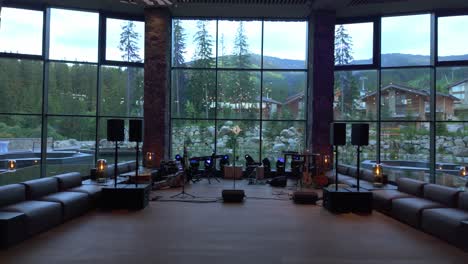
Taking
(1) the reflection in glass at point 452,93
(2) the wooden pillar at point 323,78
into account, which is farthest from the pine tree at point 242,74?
(1) the reflection in glass at point 452,93

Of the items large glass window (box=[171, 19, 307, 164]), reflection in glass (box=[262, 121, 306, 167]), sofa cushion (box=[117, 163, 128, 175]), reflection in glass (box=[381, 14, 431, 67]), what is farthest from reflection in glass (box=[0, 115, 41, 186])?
reflection in glass (box=[381, 14, 431, 67])

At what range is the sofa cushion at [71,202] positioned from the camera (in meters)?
6.09

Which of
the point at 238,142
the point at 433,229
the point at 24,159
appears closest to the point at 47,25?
the point at 24,159

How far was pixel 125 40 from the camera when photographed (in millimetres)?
12156

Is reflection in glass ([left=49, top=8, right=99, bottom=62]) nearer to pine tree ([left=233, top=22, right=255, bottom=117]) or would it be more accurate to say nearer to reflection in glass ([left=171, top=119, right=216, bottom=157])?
reflection in glass ([left=171, top=119, right=216, bottom=157])

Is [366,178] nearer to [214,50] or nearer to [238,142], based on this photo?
[238,142]

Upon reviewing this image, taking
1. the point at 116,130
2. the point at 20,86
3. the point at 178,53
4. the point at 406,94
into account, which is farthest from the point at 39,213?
the point at 406,94

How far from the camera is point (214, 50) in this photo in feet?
41.5

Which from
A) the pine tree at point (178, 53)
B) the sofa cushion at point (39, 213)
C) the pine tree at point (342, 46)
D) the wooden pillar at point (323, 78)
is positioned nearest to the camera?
the sofa cushion at point (39, 213)

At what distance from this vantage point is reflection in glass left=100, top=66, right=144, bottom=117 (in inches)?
468

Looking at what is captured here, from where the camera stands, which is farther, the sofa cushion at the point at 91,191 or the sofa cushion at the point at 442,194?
the sofa cushion at the point at 91,191

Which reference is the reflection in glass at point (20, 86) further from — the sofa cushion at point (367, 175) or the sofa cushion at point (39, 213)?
the sofa cushion at point (367, 175)

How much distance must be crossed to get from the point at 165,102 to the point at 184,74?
4.81ft

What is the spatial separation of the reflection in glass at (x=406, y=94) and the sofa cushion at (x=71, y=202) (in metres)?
9.44
